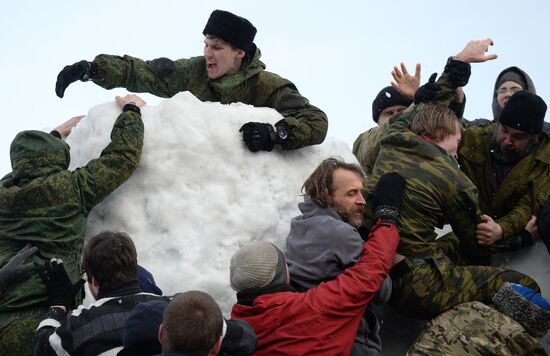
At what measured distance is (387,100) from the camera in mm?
8078

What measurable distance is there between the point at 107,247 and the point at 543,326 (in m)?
2.66

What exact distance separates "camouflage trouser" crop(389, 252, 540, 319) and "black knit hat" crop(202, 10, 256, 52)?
235 cm

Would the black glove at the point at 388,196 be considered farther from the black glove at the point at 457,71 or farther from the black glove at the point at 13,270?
the black glove at the point at 13,270

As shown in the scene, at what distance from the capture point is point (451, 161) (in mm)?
5781

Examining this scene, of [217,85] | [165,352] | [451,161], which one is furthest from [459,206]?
[165,352]

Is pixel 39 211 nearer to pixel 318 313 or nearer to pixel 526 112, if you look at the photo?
pixel 318 313

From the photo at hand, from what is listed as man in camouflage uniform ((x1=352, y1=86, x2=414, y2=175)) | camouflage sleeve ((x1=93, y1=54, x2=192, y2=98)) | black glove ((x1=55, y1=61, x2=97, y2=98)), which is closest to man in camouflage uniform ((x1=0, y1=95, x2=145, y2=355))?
black glove ((x1=55, y1=61, x2=97, y2=98))

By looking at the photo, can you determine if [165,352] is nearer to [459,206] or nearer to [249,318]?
[249,318]

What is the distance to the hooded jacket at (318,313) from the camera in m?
4.66

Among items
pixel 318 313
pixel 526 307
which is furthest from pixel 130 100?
pixel 526 307

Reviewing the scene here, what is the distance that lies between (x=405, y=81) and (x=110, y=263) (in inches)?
132

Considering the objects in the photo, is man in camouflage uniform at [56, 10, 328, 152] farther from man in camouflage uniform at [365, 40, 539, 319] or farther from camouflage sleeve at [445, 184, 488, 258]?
camouflage sleeve at [445, 184, 488, 258]

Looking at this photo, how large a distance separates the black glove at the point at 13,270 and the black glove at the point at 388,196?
7.16ft

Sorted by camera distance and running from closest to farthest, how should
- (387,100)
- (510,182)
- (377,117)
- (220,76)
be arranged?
(510,182)
(220,76)
(387,100)
(377,117)
